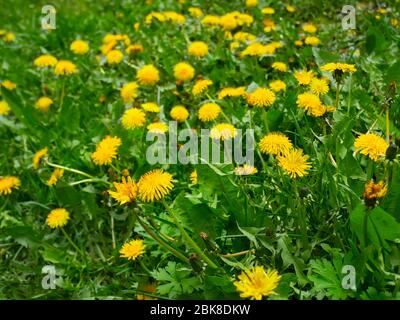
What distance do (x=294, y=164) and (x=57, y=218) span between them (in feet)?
3.99

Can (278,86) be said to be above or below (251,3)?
below

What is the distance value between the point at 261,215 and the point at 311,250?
216mm

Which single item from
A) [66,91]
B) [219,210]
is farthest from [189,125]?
[66,91]

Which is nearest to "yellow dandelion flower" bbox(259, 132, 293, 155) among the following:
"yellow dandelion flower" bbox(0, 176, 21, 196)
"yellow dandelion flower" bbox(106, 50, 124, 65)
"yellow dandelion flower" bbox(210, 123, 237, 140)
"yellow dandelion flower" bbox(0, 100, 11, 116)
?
"yellow dandelion flower" bbox(210, 123, 237, 140)

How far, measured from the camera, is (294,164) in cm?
167

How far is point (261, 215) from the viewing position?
1.74 meters

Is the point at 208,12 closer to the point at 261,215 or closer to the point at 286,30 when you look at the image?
the point at 286,30

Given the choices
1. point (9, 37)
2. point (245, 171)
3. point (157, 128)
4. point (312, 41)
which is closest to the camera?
point (245, 171)

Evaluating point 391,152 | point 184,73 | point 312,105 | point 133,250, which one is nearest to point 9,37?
point 184,73

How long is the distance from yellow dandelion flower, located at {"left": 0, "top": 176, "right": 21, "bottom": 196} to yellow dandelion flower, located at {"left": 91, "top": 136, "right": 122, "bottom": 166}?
22.1 inches

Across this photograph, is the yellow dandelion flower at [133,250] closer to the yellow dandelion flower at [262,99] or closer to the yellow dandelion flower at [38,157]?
the yellow dandelion flower at [262,99]

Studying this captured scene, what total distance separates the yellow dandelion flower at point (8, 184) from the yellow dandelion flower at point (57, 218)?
32cm

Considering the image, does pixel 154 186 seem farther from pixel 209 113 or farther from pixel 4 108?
pixel 4 108

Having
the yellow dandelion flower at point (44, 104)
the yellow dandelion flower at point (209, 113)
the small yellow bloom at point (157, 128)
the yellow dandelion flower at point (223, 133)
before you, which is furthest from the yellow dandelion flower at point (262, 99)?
the yellow dandelion flower at point (44, 104)
